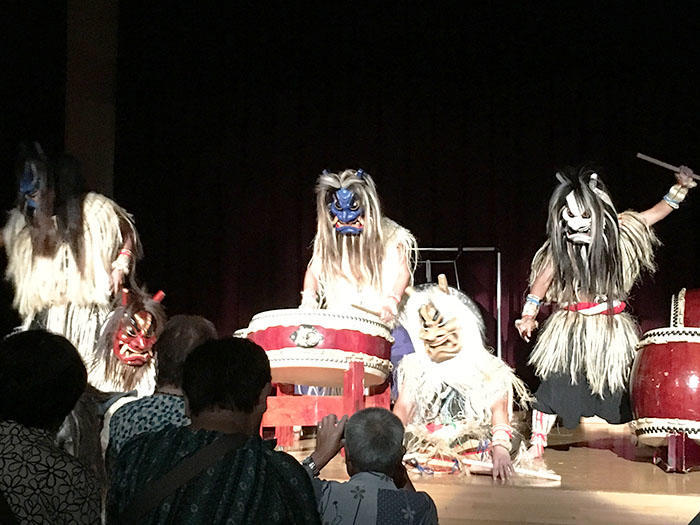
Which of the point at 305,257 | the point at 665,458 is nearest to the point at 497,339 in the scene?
the point at 305,257

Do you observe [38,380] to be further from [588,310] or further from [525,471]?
[588,310]

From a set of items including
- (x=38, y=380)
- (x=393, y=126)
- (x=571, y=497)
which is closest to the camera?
(x=38, y=380)

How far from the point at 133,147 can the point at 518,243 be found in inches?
103

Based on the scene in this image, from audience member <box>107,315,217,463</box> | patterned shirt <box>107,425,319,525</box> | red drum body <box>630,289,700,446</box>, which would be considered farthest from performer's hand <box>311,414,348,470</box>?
red drum body <box>630,289,700,446</box>

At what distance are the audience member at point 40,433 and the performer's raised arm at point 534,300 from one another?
3.39m

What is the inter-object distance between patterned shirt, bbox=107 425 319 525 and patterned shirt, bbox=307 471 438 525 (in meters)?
0.36

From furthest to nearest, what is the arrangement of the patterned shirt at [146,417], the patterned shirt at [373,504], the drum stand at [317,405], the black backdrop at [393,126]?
the black backdrop at [393,126], the drum stand at [317,405], the patterned shirt at [146,417], the patterned shirt at [373,504]

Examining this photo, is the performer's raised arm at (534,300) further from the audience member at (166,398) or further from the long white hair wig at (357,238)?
the audience member at (166,398)

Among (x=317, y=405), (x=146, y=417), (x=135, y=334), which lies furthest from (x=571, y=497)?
(x=135, y=334)

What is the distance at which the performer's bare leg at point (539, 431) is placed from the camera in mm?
5002

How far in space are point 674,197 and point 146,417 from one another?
11.5ft

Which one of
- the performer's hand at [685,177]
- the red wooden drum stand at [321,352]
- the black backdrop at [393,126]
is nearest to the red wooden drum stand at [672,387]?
the performer's hand at [685,177]

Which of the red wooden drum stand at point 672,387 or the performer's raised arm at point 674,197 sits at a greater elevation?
the performer's raised arm at point 674,197

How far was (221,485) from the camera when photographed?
6.57ft
